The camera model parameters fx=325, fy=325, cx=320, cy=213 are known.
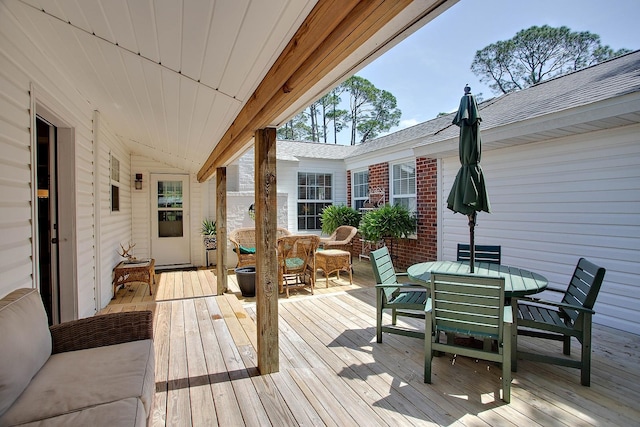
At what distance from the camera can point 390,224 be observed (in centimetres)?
648

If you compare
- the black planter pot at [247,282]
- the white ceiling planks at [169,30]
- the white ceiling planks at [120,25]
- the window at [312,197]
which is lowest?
the black planter pot at [247,282]

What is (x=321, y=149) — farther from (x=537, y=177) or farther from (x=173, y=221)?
(x=537, y=177)

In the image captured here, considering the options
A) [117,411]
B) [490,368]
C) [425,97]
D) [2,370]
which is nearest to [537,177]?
[490,368]

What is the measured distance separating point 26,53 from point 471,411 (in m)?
3.99

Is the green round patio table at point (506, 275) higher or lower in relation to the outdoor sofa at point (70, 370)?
higher

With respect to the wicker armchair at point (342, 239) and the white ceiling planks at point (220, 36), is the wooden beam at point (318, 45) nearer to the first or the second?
the white ceiling planks at point (220, 36)

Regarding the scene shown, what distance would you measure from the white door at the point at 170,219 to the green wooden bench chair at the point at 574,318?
710cm

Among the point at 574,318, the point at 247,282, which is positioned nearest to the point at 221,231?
the point at 247,282

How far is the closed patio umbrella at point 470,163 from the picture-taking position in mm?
3072

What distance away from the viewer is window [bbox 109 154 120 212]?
17.3ft

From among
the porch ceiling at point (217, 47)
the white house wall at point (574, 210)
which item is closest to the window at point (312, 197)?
the white house wall at point (574, 210)

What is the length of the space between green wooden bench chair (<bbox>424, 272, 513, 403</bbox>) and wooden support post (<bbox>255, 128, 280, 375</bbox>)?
1.30 meters

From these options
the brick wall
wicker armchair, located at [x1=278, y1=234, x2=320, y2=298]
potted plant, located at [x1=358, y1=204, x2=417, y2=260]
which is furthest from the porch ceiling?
the brick wall

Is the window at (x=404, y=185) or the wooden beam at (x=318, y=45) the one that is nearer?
the wooden beam at (x=318, y=45)
